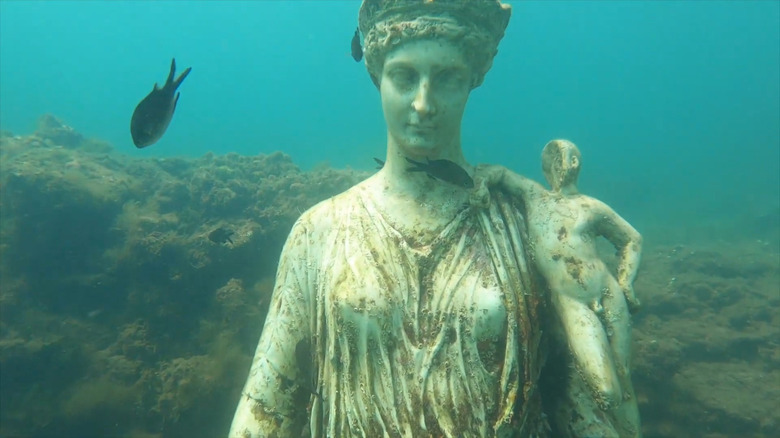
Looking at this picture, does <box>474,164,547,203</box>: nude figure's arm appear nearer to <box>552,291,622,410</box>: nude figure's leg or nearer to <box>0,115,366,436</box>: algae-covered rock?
<box>552,291,622,410</box>: nude figure's leg

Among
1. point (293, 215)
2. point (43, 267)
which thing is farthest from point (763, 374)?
point (43, 267)

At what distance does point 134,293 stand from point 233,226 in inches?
90.1

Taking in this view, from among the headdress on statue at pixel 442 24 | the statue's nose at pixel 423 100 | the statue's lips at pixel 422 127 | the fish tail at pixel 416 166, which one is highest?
the headdress on statue at pixel 442 24

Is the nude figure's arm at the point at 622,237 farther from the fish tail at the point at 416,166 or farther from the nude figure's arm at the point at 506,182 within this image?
the fish tail at the point at 416,166

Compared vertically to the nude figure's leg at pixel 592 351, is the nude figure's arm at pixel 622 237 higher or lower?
higher

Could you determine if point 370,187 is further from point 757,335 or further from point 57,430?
point 757,335

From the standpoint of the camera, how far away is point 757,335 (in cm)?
802

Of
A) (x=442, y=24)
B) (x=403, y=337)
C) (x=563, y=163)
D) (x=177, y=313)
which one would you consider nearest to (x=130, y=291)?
(x=177, y=313)

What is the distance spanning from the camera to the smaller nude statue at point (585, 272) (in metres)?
2.20

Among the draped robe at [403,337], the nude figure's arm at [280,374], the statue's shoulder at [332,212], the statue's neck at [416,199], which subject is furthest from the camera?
the statue's shoulder at [332,212]

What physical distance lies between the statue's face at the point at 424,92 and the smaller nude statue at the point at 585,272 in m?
0.43

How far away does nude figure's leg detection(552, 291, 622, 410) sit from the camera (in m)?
2.14

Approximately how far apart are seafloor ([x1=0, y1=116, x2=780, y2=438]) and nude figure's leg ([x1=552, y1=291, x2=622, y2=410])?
15.8 ft

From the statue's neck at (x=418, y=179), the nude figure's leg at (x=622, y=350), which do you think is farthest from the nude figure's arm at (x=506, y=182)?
the nude figure's leg at (x=622, y=350)
